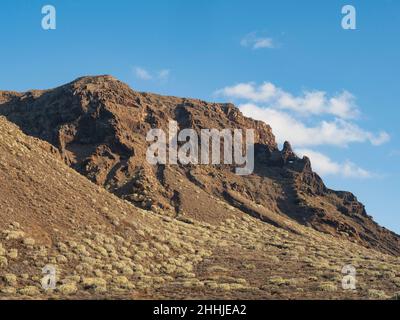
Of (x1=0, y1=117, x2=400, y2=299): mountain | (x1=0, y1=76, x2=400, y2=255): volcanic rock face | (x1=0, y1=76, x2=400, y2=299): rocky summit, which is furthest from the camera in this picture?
(x1=0, y1=76, x2=400, y2=255): volcanic rock face

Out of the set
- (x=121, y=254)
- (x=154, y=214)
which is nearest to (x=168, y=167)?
(x=154, y=214)

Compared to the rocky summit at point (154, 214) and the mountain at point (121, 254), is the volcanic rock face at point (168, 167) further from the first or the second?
the mountain at point (121, 254)

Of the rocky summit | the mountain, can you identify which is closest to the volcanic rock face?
the rocky summit

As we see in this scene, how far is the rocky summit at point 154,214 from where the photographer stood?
117 feet

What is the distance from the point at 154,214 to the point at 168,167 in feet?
78.0

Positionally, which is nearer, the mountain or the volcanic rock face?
the mountain

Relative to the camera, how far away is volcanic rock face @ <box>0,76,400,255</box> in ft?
255

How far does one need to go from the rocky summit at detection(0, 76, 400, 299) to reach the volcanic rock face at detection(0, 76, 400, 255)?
0.28 metres

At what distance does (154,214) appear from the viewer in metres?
63.1

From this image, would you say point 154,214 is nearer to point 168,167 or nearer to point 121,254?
point 121,254

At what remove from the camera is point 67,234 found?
41.1 metres

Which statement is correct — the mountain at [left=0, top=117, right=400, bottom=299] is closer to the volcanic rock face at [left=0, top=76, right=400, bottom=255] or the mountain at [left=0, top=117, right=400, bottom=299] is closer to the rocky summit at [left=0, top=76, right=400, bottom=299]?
the rocky summit at [left=0, top=76, right=400, bottom=299]

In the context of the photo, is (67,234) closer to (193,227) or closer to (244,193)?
(193,227)

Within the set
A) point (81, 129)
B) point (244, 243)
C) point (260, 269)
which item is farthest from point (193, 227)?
point (81, 129)
